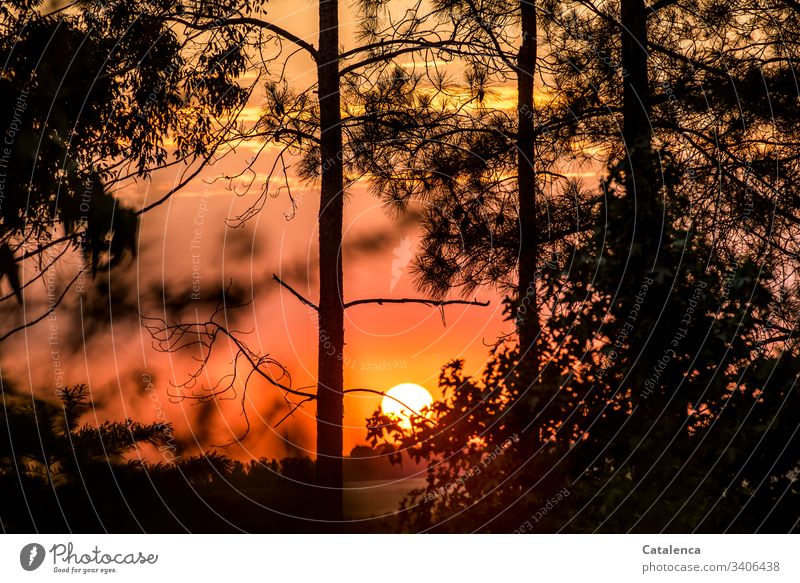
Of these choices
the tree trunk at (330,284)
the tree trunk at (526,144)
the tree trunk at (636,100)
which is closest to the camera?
the tree trunk at (636,100)

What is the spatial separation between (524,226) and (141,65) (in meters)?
3.07

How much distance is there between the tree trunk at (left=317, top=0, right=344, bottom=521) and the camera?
19.2 feet

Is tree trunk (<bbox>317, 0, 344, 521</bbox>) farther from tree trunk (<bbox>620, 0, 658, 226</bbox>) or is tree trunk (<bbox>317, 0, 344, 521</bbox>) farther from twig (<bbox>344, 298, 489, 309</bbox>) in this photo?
tree trunk (<bbox>620, 0, 658, 226</bbox>)

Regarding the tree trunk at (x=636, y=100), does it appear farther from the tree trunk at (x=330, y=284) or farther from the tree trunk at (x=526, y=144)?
the tree trunk at (x=330, y=284)

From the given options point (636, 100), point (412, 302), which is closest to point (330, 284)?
point (412, 302)

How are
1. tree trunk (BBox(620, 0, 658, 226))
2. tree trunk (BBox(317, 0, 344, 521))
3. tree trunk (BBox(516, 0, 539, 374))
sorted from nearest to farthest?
tree trunk (BBox(620, 0, 658, 226))
tree trunk (BBox(317, 0, 344, 521))
tree trunk (BBox(516, 0, 539, 374))

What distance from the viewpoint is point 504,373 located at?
4.72 meters

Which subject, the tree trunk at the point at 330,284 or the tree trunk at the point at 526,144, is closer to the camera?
the tree trunk at the point at 330,284

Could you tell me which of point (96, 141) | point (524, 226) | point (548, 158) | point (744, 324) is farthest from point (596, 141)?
point (96, 141)

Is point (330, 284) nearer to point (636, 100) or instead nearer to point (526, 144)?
point (526, 144)

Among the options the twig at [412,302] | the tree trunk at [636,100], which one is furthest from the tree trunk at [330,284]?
the tree trunk at [636,100]

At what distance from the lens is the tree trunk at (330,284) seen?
231 inches

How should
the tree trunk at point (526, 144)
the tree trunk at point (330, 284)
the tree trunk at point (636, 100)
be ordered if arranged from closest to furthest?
the tree trunk at point (636, 100)
the tree trunk at point (330, 284)
the tree trunk at point (526, 144)

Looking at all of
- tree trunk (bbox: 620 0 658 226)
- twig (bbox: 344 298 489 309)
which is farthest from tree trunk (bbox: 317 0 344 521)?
tree trunk (bbox: 620 0 658 226)
